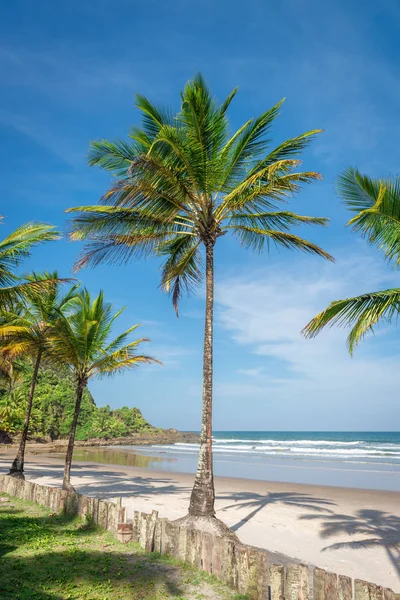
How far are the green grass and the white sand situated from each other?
10.3ft

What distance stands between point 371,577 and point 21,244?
12.2 m

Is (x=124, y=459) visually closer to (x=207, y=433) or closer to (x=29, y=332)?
(x=29, y=332)

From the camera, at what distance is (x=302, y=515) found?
13.5m

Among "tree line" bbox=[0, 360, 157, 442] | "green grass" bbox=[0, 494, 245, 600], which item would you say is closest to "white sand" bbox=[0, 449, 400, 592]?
"green grass" bbox=[0, 494, 245, 600]

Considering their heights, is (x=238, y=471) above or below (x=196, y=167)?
below

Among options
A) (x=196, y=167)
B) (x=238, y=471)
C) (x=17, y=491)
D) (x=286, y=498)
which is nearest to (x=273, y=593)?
(x=196, y=167)

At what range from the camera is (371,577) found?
7.74 m

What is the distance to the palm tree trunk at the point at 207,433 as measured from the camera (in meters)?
9.16

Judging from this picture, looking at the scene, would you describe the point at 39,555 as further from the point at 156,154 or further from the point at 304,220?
the point at 304,220

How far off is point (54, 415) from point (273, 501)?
41.3m

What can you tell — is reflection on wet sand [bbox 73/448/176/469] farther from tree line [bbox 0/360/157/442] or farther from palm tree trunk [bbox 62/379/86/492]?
palm tree trunk [bbox 62/379/86/492]

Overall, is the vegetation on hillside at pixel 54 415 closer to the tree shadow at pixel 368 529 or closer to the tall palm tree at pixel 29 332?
the tall palm tree at pixel 29 332

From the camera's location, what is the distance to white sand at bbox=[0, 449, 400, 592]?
29.2 ft

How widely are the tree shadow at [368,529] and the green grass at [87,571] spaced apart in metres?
4.21
